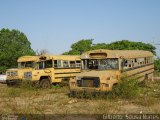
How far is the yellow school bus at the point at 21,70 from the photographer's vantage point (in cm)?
1736

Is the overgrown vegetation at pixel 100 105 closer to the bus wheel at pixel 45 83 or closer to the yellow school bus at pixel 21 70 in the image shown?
the bus wheel at pixel 45 83

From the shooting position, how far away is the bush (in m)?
11.1

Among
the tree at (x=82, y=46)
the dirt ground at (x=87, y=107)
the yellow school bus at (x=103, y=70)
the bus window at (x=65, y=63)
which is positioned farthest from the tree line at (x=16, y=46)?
the dirt ground at (x=87, y=107)

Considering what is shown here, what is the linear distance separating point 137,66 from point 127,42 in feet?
100

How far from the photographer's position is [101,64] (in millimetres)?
12727

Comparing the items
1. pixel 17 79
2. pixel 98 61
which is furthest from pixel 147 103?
pixel 17 79

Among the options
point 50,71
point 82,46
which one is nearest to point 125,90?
point 50,71

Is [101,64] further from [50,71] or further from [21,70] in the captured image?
[21,70]

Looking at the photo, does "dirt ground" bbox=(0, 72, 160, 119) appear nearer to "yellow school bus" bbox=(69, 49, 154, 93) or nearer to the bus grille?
"yellow school bus" bbox=(69, 49, 154, 93)

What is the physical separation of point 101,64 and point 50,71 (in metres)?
4.63

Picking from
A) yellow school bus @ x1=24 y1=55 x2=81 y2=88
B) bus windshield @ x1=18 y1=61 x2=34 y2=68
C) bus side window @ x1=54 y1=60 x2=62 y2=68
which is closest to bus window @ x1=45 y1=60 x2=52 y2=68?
yellow school bus @ x1=24 y1=55 x2=81 y2=88

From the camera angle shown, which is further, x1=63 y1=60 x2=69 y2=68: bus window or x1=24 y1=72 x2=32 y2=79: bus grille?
x1=63 y1=60 x2=69 y2=68: bus window

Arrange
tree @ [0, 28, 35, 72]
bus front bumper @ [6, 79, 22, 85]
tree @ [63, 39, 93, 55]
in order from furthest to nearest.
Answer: tree @ [63, 39, 93, 55] < tree @ [0, 28, 35, 72] < bus front bumper @ [6, 79, 22, 85]

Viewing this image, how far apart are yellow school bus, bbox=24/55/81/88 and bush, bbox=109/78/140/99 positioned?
6.10 m
